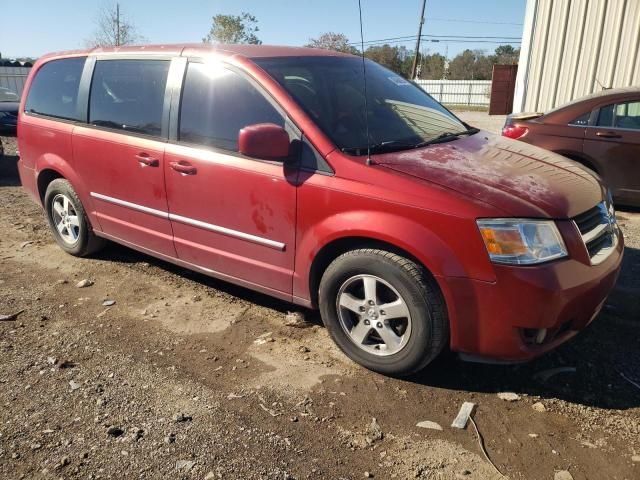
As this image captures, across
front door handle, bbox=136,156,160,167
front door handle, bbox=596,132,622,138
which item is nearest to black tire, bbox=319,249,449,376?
front door handle, bbox=136,156,160,167

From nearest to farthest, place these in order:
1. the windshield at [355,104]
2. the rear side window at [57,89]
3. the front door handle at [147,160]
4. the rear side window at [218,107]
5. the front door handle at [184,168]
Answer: the windshield at [355,104]
the rear side window at [218,107]
the front door handle at [184,168]
the front door handle at [147,160]
the rear side window at [57,89]

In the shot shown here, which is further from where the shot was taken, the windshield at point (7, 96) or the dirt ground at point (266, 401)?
the windshield at point (7, 96)

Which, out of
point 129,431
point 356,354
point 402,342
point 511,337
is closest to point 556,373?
point 511,337

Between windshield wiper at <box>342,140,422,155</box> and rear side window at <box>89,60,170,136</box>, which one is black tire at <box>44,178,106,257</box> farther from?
windshield wiper at <box>342,140,422,155</box>

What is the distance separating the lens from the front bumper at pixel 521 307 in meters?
2.62

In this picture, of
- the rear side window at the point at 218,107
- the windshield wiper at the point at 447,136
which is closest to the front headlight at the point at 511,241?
the windshield wiper at the point at 447,136

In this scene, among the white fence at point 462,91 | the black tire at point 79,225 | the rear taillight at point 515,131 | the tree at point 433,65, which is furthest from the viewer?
the tree at point 433,65

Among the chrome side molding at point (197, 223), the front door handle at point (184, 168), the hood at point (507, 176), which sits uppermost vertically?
the hood at point (507, 176)

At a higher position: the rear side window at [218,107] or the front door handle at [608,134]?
the rear side window at [218,107]

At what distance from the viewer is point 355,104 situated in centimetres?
359

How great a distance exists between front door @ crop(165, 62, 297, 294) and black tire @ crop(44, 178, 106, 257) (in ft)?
4.64

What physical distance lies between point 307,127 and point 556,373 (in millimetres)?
2017

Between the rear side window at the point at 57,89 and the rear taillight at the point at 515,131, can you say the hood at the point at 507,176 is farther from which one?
the rear taillight at the point at 515,131

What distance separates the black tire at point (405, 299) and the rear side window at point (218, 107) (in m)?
0.99
